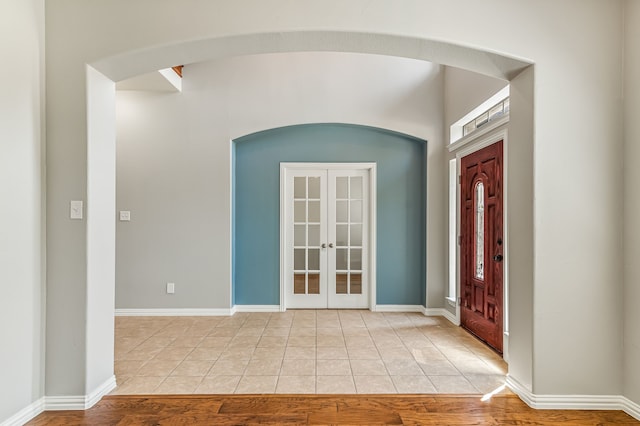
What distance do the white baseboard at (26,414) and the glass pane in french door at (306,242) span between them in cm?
329

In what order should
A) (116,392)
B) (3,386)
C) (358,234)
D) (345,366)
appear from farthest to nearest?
(358,234) → (345,366) → (116,392) → (3,386)

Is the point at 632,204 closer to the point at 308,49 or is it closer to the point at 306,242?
the point at 308,49

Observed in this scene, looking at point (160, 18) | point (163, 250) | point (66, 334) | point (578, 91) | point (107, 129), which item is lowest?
point (66, 334)

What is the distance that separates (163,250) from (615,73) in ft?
16.1

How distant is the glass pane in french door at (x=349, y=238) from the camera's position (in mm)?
5465

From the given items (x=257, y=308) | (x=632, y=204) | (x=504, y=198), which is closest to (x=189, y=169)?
(x=257, y=308)

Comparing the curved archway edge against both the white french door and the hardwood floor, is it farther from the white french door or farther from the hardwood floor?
the white french door

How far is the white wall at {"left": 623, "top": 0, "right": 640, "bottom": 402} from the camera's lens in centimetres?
245

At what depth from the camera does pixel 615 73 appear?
2.57 m

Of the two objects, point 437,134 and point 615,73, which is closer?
point 615,73

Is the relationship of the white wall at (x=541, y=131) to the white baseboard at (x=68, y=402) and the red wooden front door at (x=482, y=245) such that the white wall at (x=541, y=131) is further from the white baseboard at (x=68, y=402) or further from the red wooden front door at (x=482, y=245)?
the red wooden front door at (x=482, y=245)

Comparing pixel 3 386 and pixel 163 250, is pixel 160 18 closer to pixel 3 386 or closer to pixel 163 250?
pixel 3 386

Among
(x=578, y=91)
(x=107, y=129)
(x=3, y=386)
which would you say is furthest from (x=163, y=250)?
(x=578, y=91)

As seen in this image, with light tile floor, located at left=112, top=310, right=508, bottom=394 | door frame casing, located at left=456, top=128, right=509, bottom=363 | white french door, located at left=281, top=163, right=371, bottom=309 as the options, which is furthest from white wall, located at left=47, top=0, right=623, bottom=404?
white french door, located at left=281, top=163, right=371, bottom=309
